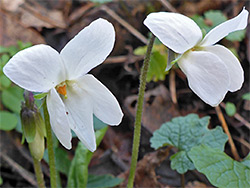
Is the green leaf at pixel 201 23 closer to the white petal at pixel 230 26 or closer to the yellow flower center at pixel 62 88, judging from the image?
the white petal at pixel 230 26

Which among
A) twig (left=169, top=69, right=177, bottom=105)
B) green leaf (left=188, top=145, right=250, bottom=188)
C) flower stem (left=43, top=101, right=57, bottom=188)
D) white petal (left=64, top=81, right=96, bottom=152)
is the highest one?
white petal (left=64, top=81, right=96, bottom=152)

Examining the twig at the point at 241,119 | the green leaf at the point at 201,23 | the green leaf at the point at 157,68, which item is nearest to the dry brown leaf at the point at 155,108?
the green leaf at the point at 157,68

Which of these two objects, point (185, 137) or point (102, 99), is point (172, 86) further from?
point (102, 99)

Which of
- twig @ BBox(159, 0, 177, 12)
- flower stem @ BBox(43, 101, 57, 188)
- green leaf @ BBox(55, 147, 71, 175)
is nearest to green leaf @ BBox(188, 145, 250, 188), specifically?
flower stem @ BBox(43, 101, 57, 188)

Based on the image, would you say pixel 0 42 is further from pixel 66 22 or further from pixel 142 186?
pixel 142 186

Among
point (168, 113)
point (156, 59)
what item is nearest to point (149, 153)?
point (168, 113)

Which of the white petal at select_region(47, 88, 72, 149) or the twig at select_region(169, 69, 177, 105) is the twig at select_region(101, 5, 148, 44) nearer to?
the twig at select_region(169, 69, 177, 105)

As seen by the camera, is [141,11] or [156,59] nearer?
[156,59]
